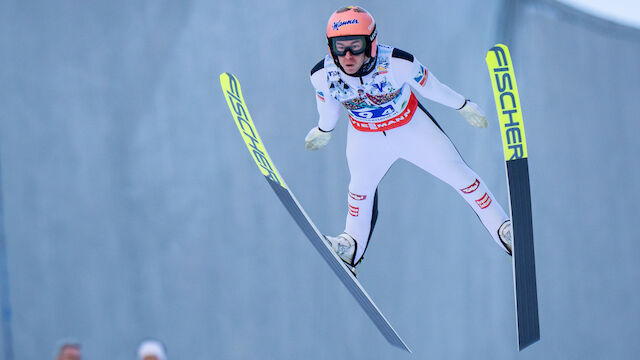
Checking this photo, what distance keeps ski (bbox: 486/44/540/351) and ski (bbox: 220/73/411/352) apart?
56 cm

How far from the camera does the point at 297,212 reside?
3441 millimetres

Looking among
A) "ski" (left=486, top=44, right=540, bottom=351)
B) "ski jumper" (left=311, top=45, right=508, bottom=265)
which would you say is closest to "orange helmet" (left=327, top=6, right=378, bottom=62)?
"ski jumper" (left=311, top=45, right=508, bottom=265)

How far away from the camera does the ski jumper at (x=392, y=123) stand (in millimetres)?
3242

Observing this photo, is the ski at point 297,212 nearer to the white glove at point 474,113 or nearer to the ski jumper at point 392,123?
the ski jumper at point 392,123

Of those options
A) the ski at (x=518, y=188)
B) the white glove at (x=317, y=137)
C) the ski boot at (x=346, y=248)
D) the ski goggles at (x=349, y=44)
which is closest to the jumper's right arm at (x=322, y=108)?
the white glove at (x=317, y=137)

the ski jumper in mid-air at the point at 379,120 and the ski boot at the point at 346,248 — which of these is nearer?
the ski jumper in mid-air at the point at 379,120

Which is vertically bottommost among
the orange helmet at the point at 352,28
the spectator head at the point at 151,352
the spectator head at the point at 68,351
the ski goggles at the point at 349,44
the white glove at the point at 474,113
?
the spectator head at the point at 151,352

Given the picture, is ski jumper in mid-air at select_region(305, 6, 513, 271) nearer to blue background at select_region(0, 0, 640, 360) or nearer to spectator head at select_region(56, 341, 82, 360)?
spectator head at select_region(56, 341, 82, 360)

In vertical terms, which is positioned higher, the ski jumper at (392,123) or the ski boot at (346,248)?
the ski jumper at (392,123)

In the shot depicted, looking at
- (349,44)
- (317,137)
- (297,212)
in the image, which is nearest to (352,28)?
(349,44)

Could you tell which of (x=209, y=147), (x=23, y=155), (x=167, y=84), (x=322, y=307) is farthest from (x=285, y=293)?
(x=23, y=155)

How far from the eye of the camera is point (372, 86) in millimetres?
3229

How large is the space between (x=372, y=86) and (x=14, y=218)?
2.93 metres

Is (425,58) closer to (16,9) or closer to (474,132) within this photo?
(474,132)
